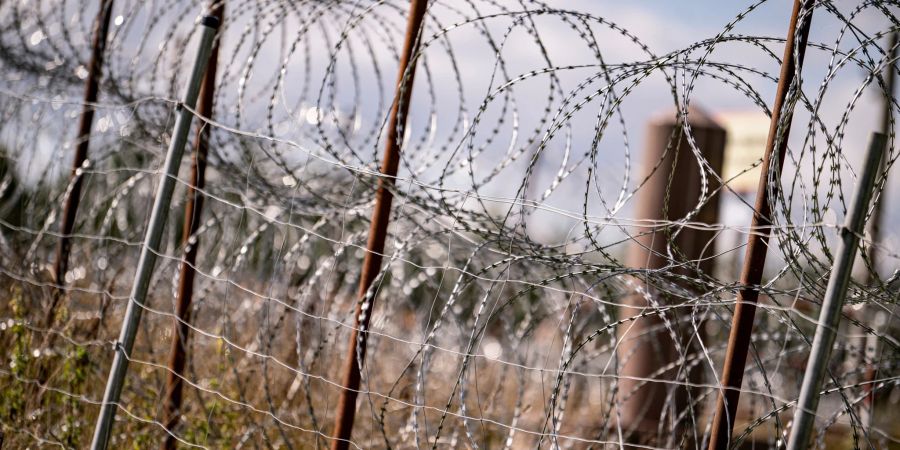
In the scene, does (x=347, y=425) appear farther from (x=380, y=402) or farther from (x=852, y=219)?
(x=380, y=402)

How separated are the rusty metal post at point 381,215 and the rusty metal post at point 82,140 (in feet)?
6.49

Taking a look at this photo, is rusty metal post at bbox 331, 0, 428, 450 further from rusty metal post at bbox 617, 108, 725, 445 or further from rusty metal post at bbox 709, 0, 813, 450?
rusty metal post at bbox 617, 108, 725, 445

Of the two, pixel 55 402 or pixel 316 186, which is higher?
pixel 316 186

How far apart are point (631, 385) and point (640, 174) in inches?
72.9

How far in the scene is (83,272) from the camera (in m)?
5.22

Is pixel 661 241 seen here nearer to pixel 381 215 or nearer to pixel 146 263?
pixel 381 215

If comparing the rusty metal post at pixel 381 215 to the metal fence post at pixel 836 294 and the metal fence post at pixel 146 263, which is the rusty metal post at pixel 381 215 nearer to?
the metal fence post at pixel 146 263

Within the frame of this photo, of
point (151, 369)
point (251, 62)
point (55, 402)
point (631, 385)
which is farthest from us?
point (631, 385)

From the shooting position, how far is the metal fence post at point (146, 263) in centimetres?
301

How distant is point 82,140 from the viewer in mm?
4574

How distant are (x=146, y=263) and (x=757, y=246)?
1925 millimetres

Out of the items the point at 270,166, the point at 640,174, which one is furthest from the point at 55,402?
the point at 640,174

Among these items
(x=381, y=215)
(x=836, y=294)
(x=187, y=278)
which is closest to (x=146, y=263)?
(x=187, y=278)

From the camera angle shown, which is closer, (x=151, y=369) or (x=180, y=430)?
(x=180, y=430)
